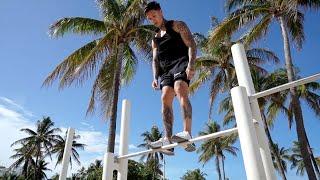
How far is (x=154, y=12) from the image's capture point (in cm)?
412

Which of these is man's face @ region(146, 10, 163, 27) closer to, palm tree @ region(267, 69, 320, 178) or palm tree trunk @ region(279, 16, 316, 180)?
palm tree trunk @ region(279, 16, 316, 180)

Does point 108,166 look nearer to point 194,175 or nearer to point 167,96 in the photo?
point 167,96

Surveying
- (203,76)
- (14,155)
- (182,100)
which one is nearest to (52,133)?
(14,155)

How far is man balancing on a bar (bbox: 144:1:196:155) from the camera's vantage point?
3783 millimetres

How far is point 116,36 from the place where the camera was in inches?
551

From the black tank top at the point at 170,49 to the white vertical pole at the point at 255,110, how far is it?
3.28 ft

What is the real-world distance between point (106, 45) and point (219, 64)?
28.2ft

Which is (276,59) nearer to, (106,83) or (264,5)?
(264,5)

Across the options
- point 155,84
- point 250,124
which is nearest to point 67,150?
point 155,84

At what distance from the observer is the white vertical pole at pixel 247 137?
2418mm

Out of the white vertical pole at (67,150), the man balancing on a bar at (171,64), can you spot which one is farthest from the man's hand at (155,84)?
the white vertical pole at (67,150)

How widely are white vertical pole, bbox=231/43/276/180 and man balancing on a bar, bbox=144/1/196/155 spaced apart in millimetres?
770

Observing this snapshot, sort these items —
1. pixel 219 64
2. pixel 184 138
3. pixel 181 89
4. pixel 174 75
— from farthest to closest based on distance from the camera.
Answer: pixel 219 64, pixel 174 75, pixel 181 89, pixel 184 138

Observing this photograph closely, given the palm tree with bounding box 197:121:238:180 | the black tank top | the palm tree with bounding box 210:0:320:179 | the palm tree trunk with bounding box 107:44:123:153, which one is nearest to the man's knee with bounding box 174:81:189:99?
the black tank top
